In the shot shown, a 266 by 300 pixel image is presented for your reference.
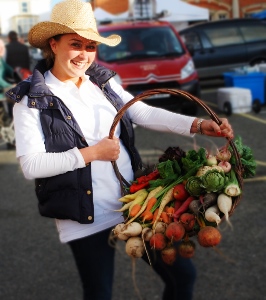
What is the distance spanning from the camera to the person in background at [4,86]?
8.12 metres

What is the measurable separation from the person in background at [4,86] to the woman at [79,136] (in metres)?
5.70

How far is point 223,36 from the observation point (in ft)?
48.6

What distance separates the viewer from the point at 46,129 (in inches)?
93.8

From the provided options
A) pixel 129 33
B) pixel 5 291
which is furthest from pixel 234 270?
pixel 129 33

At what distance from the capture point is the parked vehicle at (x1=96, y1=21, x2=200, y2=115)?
9.77 m

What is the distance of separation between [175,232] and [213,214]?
162mm

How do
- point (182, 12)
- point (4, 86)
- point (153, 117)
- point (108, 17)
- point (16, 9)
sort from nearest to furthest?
1. point (153, 117)
2. point (4, 86)
3. point (108, 17)
4. point (182, 12)
5. point (16, 9)

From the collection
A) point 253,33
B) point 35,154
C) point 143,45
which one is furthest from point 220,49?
point 35,154

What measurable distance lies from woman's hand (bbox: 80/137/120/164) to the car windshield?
7.72 m

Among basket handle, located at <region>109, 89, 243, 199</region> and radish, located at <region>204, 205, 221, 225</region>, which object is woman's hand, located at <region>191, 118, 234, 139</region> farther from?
radish, located at <region>204, 205, 221, 225</region>

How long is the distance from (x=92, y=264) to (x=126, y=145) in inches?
22.2

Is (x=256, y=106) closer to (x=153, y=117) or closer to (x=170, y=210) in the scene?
(x=153, y=117)

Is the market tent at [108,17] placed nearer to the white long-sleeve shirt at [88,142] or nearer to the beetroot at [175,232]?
the white long-sleeve shirt at [88,142]

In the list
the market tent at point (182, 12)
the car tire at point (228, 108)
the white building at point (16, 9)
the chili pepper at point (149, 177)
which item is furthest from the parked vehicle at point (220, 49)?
the white building at point (16, 9)
